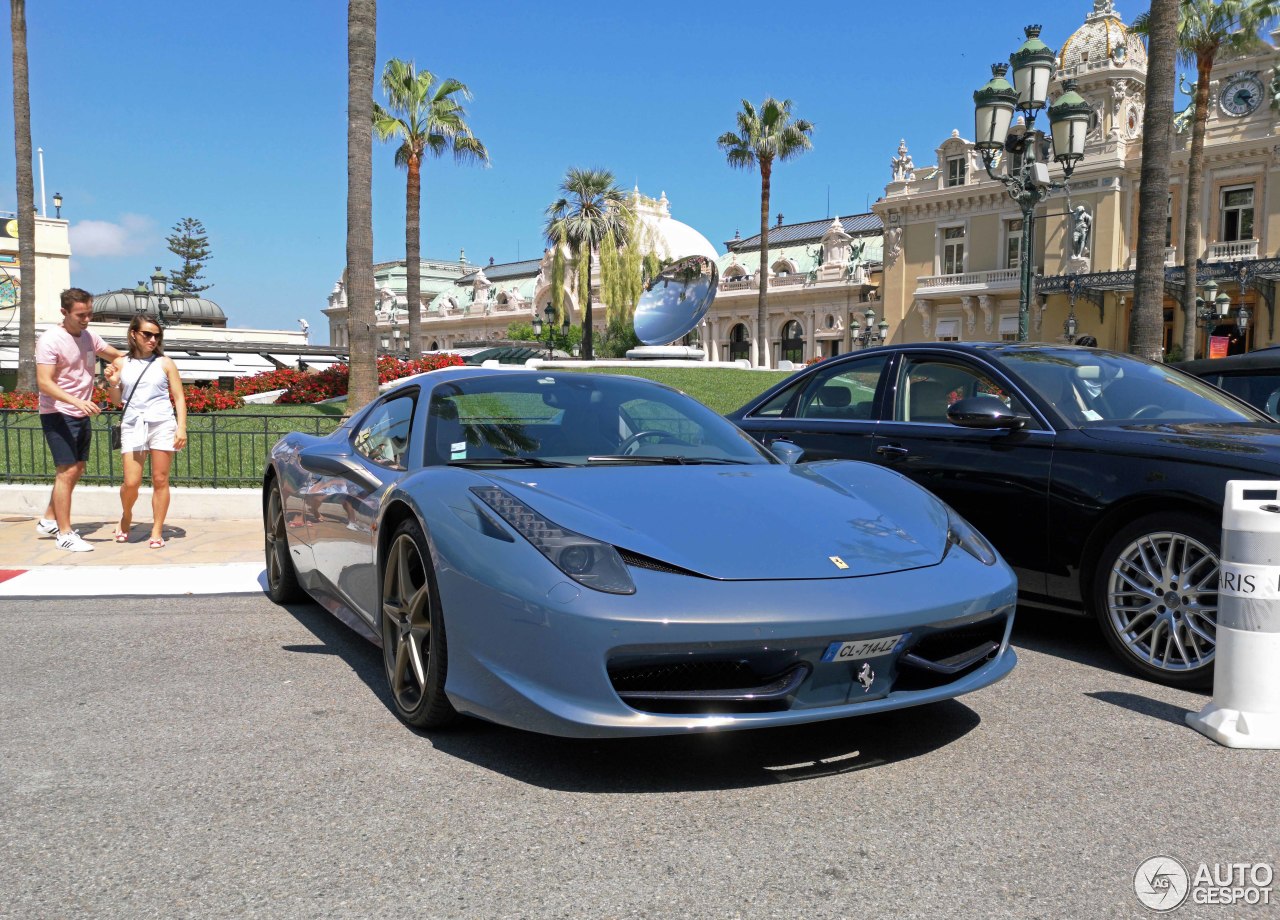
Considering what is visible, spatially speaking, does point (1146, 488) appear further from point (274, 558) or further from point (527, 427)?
point (274, 558)

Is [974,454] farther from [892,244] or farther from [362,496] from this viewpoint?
[892,244]

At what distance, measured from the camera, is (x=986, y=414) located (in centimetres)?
470

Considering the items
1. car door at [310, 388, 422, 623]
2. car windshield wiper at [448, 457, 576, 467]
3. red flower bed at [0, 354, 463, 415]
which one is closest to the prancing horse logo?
car windshield wiper at [448, 457, 576, 467]

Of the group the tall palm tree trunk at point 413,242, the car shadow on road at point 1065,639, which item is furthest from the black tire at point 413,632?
the tall palm tree trunk at point 413,242

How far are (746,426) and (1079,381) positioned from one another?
1964 millimetres

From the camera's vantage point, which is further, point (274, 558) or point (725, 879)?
point (274, 558)

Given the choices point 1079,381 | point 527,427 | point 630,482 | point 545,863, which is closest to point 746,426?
point 1079,381

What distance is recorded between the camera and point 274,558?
5.78 m

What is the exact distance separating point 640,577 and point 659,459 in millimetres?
1160

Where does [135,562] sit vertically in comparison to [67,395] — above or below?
below

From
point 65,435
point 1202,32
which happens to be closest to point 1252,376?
point 65,435

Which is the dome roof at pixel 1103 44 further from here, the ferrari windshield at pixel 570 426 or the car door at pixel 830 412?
the ferrari windshield at pixel 570 426

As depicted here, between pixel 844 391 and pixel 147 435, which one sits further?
pixel 147 435

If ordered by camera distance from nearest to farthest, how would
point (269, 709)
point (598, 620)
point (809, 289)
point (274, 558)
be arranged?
point (598, 620) < point (269, 709) < point (274, 558) < point (809, 289)
